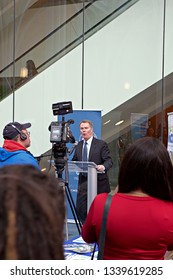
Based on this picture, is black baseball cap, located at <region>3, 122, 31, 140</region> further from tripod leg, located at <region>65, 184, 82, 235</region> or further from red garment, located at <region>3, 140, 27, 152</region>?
tripod leg, located at <region>65, 184, 82, 235</region>

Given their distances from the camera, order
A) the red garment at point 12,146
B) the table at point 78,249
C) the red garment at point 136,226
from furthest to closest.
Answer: the red garment at point 12,146, the table at point 78,249, the red garment at point 136,226

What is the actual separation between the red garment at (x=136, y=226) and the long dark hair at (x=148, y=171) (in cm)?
4

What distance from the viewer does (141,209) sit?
1.62 m

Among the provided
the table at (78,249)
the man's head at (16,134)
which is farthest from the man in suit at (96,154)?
the table at (78,249)

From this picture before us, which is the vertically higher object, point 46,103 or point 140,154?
point 46,103

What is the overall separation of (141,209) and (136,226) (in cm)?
7

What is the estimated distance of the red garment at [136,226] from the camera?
1.61 meters

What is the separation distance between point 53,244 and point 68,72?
7902 millimetres

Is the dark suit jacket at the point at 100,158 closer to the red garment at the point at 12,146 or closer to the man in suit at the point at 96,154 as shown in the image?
the man in suit at the point at 96,154

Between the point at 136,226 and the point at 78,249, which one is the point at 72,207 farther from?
the point at 136,226

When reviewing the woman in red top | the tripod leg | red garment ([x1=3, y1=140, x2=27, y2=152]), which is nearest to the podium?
the tripod leg

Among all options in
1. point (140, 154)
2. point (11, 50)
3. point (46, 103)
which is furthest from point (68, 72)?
point (140, 154)
